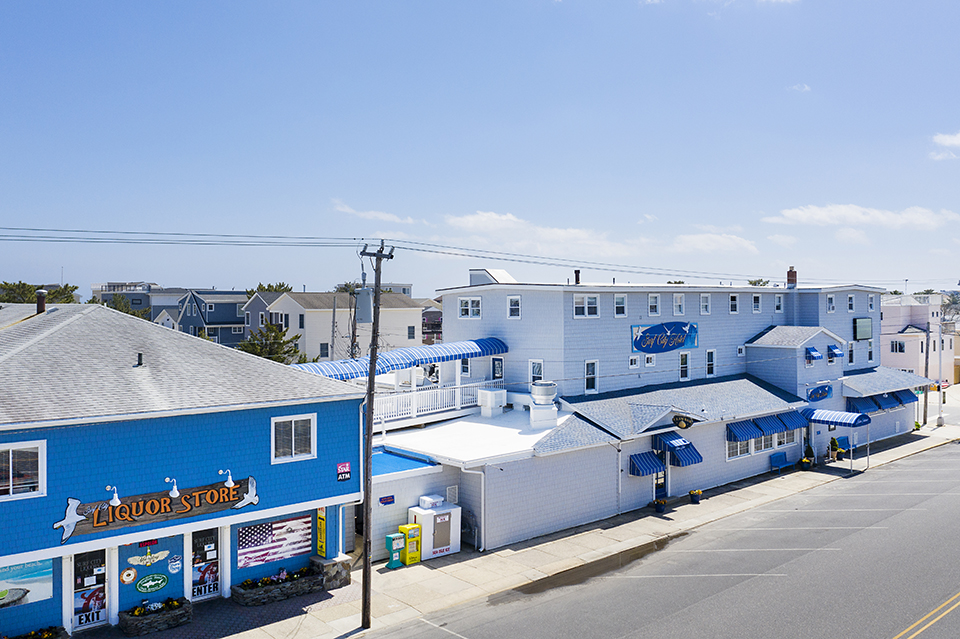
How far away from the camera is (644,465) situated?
1118 inches

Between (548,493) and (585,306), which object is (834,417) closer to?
(585,306)

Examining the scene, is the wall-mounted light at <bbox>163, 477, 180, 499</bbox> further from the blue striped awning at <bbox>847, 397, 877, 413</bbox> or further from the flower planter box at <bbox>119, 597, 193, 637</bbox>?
the blue striped awning at <bbox>847, 397, 877, 413</bbox>

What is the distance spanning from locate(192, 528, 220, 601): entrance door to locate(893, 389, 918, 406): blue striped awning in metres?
43.0

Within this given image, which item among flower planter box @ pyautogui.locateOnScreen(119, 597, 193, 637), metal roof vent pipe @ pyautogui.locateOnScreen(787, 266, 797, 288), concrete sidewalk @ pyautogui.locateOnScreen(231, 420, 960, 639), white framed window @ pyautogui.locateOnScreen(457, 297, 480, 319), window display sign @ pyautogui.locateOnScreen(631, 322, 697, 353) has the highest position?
metal roof vent pipe @ pyautogui.locateOnScreen(787, 266, 797, 288)

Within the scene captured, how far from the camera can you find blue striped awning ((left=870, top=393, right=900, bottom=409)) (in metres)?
42.8

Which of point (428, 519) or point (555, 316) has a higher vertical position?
point (555, 316)

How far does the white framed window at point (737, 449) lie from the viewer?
110ft

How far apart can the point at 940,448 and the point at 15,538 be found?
47.9m

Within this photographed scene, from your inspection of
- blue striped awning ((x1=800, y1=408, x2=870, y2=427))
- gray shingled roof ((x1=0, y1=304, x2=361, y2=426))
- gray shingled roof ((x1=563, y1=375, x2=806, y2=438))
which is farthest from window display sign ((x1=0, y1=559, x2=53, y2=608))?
blue striped awning ((x1=800, y1=408, x2=870, y2=427))

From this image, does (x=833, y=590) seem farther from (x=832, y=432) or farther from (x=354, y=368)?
(x=832, y=432)

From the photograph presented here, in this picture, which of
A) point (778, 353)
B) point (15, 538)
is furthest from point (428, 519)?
point (778, 353)

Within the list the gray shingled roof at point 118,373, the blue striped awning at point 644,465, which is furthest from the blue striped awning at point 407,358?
the blue striped awning at point 644,465

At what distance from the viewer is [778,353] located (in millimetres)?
38656

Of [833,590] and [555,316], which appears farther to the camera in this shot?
[555,316]
